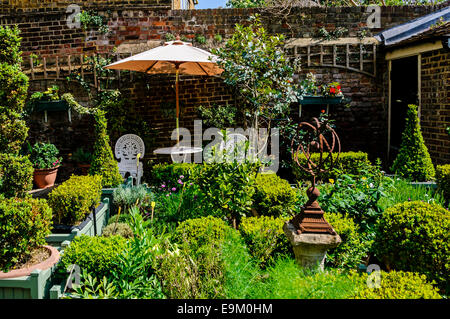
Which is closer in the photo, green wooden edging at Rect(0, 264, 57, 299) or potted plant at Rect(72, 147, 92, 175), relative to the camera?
green wooden edging at Rect(0, 264, 57, 299)

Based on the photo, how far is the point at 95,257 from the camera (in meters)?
3.08

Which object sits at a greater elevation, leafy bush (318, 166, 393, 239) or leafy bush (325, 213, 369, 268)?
leafy bush (318, 166, 393, 239)

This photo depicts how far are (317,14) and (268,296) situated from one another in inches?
274

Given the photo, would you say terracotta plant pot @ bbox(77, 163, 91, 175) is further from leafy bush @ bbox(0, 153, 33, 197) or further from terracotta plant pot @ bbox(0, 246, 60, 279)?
terracotta plant pot @ bbox(0, 246, 60, 279)

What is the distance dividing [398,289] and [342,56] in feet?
21.0

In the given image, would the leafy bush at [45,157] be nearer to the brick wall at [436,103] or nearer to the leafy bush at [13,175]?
the leafy bush at [13,175]

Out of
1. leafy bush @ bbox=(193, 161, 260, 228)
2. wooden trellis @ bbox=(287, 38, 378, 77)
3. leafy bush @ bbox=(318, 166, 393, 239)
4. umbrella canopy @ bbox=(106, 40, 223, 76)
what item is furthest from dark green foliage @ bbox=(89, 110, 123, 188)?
wooden trellis @ bbox=(287, 38, 378, 77)

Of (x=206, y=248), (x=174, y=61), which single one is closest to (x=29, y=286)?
(x=206, y=248)

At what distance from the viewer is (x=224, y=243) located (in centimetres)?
345

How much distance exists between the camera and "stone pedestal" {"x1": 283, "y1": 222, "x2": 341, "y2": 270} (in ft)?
10.3

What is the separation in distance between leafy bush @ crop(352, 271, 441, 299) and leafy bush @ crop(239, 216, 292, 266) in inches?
39.7

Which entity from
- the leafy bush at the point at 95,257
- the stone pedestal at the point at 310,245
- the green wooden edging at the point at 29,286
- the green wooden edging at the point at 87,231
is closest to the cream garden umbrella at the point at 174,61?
the green wooden edging at the point at 87,231

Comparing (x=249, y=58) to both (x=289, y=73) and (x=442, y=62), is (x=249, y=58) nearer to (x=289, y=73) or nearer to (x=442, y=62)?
(x=289, y=73)

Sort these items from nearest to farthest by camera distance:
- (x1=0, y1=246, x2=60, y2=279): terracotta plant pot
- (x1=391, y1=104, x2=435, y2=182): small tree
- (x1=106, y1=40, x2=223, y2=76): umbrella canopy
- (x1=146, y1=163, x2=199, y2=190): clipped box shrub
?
(x1=0, y1=246, x2=60, y2=279): terracotta plant pot, (x1=391, y1=104, x2=435, y2=182): small tree, (x1=146, y1=163, x2=199, y2=190): clipped box shrub, (x1=106, y1=40, x2=223, y2=76): umbrella canopy
